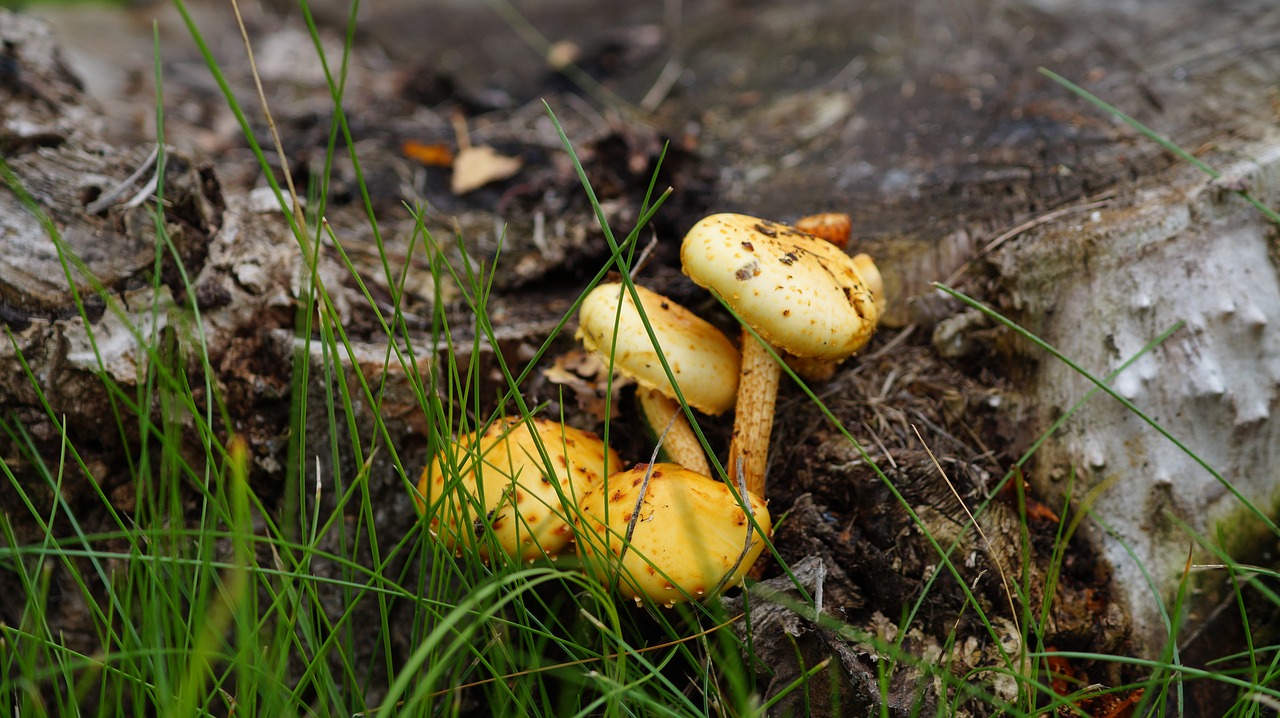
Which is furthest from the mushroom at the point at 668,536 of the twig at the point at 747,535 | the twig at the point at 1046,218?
the twig at the point at 1046,218

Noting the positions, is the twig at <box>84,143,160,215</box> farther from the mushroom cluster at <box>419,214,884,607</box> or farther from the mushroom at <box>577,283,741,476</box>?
the mushroom at <box>577,283,741,476</box>

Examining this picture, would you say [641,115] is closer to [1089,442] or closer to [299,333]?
[299,333]

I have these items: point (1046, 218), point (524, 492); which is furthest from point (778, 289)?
point (1046, 218)

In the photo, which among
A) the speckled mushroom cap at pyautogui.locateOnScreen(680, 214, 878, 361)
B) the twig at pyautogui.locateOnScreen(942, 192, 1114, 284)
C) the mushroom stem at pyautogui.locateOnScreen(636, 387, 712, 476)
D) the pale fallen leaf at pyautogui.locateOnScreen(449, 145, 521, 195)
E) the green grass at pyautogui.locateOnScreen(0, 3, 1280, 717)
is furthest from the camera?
the pale fallen leaf at pyautogui.locateOnScreen(449, 145, 521, 195)

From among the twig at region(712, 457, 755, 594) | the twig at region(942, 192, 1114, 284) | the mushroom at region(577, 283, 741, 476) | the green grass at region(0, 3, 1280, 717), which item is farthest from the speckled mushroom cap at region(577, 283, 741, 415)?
the twig at region(942, 192, 1114, 284)

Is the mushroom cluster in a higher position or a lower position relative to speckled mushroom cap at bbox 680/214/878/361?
lower

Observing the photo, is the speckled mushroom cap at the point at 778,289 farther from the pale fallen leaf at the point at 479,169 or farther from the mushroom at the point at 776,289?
the pale fallen leaf at the point at 479,169

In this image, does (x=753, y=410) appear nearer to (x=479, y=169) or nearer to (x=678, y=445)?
(x=678, y=445)
